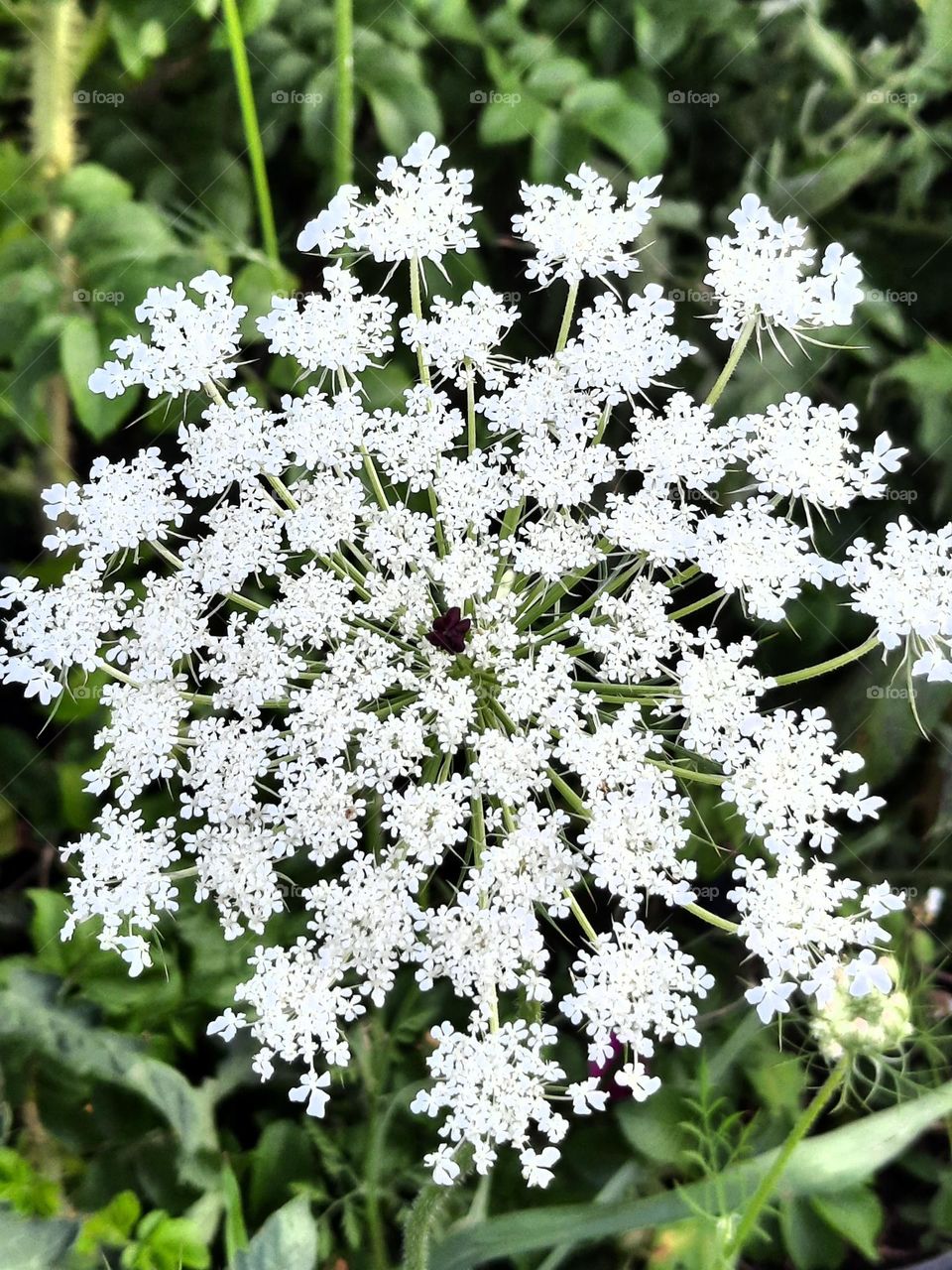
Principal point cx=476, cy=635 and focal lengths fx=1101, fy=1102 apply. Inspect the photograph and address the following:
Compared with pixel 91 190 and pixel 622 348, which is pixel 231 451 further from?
pixel 91 190

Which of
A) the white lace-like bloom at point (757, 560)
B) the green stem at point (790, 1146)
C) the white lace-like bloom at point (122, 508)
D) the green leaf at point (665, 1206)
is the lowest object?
the green leaf at point (665, 1206)

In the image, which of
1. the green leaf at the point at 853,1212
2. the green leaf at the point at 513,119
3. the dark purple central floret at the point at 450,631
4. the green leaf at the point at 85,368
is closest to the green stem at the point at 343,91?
the green leaf at the point at 513,119

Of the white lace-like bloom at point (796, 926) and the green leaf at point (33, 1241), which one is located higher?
the white lace-like bloom at point (796, 926)

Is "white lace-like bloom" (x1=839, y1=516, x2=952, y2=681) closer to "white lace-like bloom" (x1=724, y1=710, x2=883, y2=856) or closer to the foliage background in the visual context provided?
"white lace-like bloom" (x1=724, y1=710, x2=883, y2=856)

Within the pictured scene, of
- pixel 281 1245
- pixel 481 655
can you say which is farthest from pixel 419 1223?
pixel 481 655

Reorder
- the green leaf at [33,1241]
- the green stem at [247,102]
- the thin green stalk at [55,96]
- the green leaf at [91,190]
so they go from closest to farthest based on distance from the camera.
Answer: the green leaf at [33,1241]
the green stem at [247,102]
the green leaf at [91,190]
the thin green stalk at [55,96]

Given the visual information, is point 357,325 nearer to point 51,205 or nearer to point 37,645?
point 37,645

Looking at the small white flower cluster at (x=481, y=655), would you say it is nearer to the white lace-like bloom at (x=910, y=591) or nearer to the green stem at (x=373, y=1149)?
the white lace-like bloom at (x=910, y=591)
